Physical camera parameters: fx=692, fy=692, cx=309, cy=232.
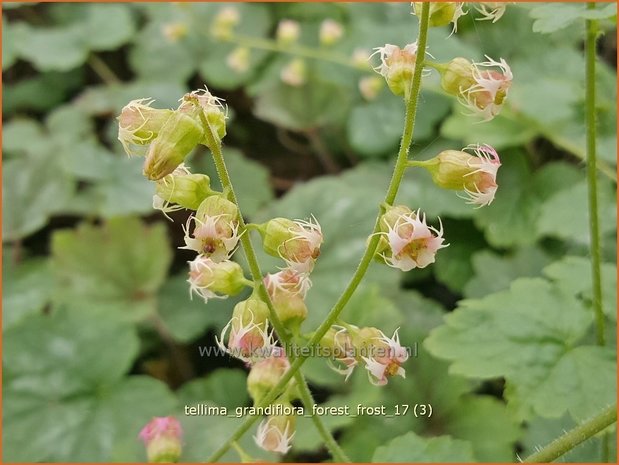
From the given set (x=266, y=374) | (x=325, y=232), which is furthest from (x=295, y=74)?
(x=266, y=374)

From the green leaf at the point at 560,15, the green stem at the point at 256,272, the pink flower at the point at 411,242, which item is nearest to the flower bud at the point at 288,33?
the green leaf at the point at 560,15

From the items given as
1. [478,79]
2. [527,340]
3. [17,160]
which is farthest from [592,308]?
[17,160]

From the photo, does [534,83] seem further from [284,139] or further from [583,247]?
[284,139]

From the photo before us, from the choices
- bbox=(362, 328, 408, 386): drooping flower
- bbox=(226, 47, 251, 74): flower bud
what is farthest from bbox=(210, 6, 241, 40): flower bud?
bbox=(362, 328, 408, 386): drooping flower

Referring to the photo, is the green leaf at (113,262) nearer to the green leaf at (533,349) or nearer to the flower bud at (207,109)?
the green leaf at (533,349)

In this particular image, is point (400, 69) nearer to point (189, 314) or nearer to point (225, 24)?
point (189, 314)

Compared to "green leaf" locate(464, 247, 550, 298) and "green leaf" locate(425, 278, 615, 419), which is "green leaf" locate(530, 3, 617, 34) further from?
"green leaf" locate(464, 247, 550, 298)
